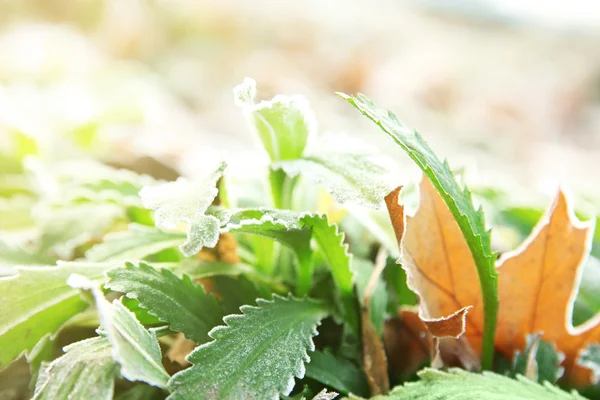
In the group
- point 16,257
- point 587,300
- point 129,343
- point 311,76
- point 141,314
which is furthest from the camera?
point 311,76

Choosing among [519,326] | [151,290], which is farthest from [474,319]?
[151,290]

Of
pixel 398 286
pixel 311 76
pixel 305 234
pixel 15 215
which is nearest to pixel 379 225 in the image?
pixel 398 286

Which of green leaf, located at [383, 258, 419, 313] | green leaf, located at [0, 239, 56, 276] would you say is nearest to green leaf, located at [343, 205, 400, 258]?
green leaf, located at [383, 258, 419, 313]

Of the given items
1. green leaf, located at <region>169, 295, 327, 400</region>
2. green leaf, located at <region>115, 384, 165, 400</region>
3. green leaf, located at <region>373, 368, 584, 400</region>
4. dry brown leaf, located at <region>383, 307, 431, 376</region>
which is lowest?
green leaf, located at <region>115, 384, 165, 400</region>

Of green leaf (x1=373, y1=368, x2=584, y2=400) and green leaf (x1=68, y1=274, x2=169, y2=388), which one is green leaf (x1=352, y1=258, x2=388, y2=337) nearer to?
green leaf (x1=373, y1=368, x2=584, y2=400)

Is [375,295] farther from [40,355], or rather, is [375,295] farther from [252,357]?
[40,355]
